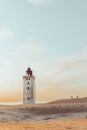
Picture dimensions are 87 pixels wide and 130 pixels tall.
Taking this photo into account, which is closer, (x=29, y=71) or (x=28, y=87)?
(x=28, y=87)

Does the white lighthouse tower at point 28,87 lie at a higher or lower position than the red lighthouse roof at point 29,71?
lower

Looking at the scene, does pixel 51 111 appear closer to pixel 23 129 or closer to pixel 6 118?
pixel 6 118

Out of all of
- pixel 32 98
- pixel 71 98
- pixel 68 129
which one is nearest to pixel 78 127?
pixel 68 129

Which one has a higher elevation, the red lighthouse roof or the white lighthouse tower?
the red lighthouse roof

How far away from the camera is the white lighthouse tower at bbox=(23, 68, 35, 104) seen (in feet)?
286

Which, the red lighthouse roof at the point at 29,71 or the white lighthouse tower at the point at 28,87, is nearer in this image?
the white lighthouse tower at the point at 28,87

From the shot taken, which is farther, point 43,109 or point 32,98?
point 32,98

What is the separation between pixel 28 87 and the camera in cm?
8912

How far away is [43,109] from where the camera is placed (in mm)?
63875

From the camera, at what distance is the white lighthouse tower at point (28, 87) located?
87.1 m

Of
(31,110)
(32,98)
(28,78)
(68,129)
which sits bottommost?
(68,129)

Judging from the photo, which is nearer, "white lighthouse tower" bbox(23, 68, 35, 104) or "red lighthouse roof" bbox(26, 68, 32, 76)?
"white lighthouse tower" bbox(23, 68, 35, 104)

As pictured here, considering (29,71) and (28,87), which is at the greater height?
(29,71)

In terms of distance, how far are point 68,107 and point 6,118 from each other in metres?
25.1
